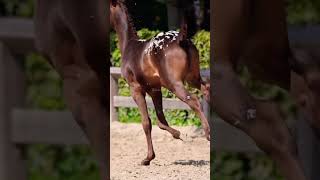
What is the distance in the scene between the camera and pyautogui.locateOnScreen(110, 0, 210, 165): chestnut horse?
2.96 m

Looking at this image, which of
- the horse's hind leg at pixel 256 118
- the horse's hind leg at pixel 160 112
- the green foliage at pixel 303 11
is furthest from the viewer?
the horse's hind leg at pixel 160 112

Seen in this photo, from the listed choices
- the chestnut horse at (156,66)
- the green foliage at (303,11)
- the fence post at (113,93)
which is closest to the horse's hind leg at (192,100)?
the chestnut horse at (156,66)

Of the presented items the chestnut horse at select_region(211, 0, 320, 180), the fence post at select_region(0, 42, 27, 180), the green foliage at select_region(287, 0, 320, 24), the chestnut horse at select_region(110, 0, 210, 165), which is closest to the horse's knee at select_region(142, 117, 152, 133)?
the chestnut horse at select_region(110, 0, 210, 165)

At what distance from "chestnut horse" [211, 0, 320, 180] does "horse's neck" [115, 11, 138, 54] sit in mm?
378

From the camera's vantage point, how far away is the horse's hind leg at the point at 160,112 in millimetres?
3012

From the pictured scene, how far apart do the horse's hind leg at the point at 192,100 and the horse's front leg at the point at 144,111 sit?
16 cm

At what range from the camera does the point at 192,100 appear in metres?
2.98

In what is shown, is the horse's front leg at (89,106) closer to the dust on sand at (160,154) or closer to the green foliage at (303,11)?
the dust on sand at (160,154)

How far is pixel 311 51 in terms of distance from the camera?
2.83m

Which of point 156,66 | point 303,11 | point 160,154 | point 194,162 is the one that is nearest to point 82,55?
point 156,66

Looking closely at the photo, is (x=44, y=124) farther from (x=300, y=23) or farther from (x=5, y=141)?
(x=300, y=23)

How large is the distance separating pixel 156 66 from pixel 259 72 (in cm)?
47

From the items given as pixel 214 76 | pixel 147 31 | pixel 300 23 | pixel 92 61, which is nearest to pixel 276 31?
pixel 300 23

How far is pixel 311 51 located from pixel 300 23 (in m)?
0.13
